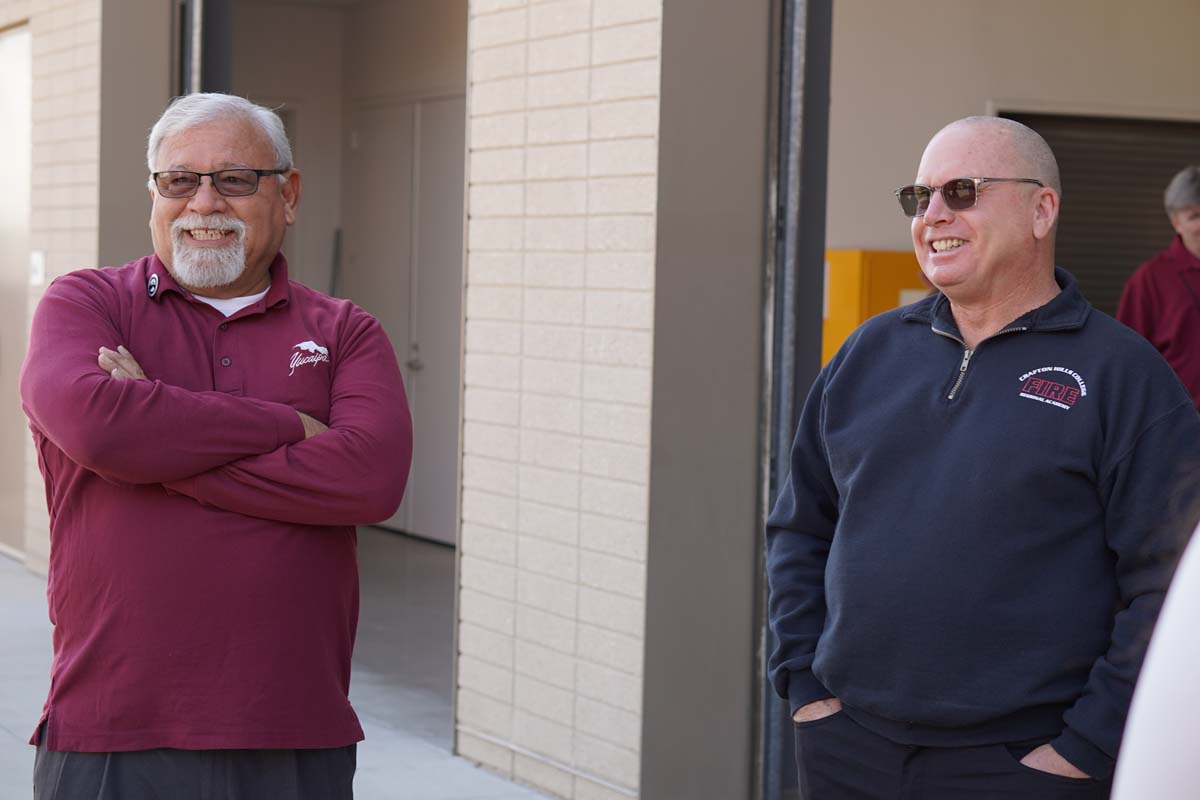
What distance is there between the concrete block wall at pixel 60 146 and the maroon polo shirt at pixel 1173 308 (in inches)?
192

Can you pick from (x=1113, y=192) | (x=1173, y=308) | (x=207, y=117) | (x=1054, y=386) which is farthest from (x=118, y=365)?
(x=1113, y=192)

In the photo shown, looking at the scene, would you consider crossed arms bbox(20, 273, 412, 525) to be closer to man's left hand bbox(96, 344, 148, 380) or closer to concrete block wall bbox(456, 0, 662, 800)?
man's left hand bbox(96, 344, 148, 380)

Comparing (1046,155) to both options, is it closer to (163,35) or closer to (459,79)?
(163,35)

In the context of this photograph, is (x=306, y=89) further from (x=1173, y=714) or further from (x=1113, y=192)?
(x=1173, y=714)

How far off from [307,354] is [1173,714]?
195 centimetres

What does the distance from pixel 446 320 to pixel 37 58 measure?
3.02 metres

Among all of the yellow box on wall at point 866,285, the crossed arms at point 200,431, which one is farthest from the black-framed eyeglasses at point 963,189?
the yellow box on wall at point 866,285

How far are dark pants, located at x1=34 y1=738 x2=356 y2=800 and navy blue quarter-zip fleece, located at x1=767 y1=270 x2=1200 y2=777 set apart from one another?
0.91m

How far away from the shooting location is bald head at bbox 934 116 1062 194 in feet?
8.67

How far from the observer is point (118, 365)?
268 cm

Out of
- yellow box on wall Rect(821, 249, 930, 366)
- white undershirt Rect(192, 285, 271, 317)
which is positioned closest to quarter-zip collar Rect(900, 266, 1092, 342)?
white undershirt Rect(192, 285, 271, 317)

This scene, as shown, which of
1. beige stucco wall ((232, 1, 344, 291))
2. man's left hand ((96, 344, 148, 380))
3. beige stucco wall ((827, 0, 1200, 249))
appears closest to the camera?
man's left hand ((96, 344, 148, 380))

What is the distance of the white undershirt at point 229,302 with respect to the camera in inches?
112

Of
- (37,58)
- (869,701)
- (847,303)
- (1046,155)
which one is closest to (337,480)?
(869,701)
